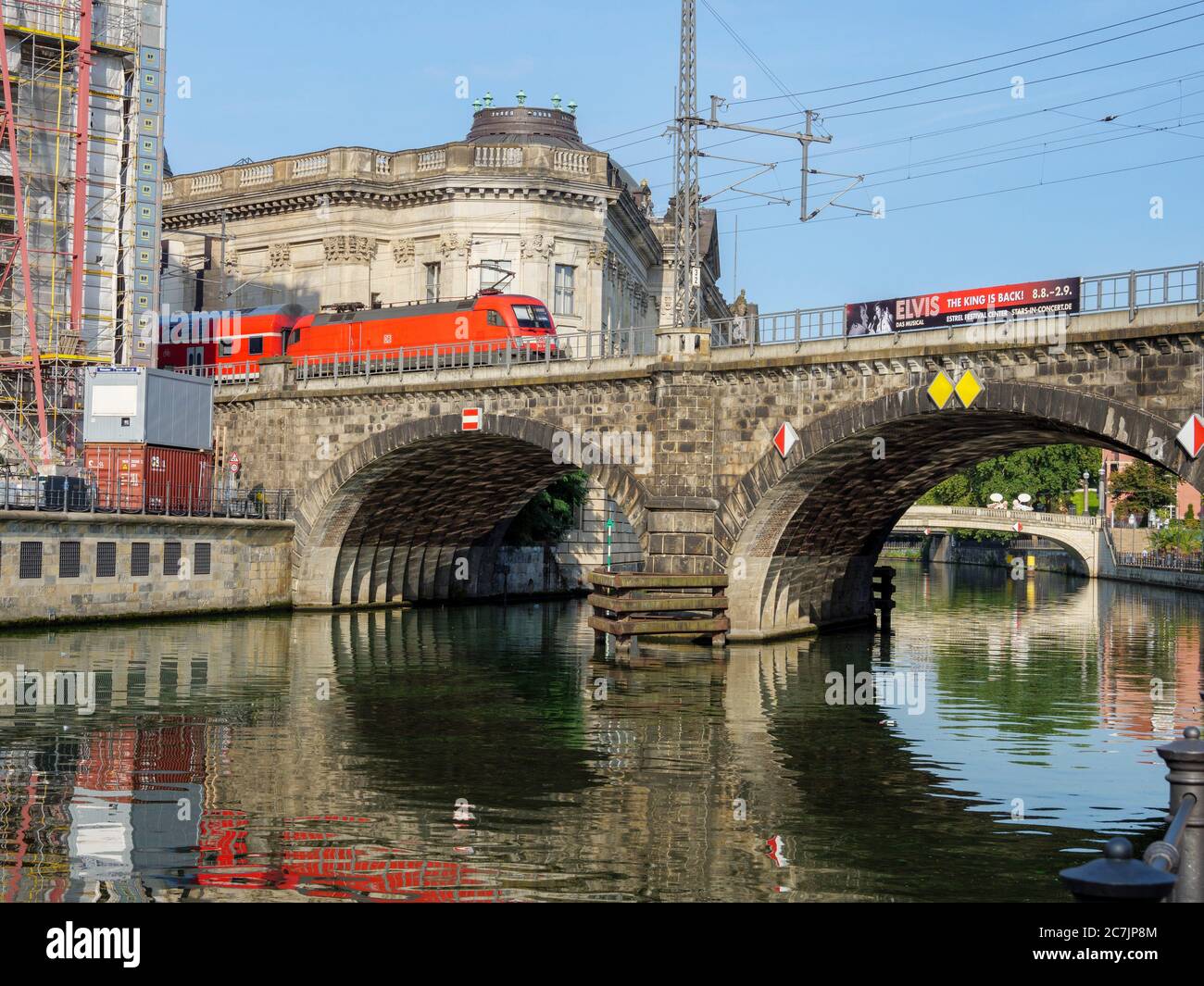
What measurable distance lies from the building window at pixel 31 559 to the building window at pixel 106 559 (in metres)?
2.51

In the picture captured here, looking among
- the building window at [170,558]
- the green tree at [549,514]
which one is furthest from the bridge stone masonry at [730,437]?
the green tree at [549,514]

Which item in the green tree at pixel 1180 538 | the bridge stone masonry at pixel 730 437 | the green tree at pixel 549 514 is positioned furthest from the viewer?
the green tree at pixel 1180 538

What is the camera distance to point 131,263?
203ft

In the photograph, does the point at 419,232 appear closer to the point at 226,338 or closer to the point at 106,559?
the point at 226,338

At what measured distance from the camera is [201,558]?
51781 mm

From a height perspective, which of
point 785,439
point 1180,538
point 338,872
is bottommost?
point 338,872

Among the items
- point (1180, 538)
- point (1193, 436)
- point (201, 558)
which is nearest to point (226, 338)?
point (201, 558)

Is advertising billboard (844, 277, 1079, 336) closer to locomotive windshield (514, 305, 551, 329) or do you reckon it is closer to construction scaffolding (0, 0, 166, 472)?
locomotive windshield (514, 305, 551, 329)

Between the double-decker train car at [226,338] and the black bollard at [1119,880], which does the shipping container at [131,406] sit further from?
the black bollard at [1119,880]

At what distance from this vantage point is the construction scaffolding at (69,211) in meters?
57.3

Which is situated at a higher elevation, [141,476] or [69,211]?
[69,211]

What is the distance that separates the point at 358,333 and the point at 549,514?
16.6 m

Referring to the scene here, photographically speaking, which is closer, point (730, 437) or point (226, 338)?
point (730, 437)
